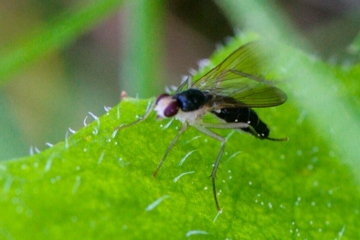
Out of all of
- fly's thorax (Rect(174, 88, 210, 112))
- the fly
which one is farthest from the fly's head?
fly's thorax (Rect(174, 88, 210, 112))

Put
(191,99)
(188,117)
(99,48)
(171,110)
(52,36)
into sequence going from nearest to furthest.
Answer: (171,110) < (188,117) < (191,99) < (52,36) < (99,48)

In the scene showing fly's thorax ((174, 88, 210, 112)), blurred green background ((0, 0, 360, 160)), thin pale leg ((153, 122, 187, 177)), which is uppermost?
blurred green background ((0, 0, 360, 160))

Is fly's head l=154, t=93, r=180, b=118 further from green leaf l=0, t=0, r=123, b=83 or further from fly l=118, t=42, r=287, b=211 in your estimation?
green leaf l=0, t=0, r=123, b=83

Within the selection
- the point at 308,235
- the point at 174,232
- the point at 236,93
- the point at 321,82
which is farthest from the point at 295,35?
the point at 174,232

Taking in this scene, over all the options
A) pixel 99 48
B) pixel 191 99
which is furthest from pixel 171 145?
pixel 99 48

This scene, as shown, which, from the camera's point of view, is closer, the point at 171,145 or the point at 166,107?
the point at 171,145

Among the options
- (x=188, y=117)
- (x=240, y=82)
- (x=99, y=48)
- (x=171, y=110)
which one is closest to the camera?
(x=171, y=110)

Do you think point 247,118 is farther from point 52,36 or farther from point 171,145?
point 52,36
